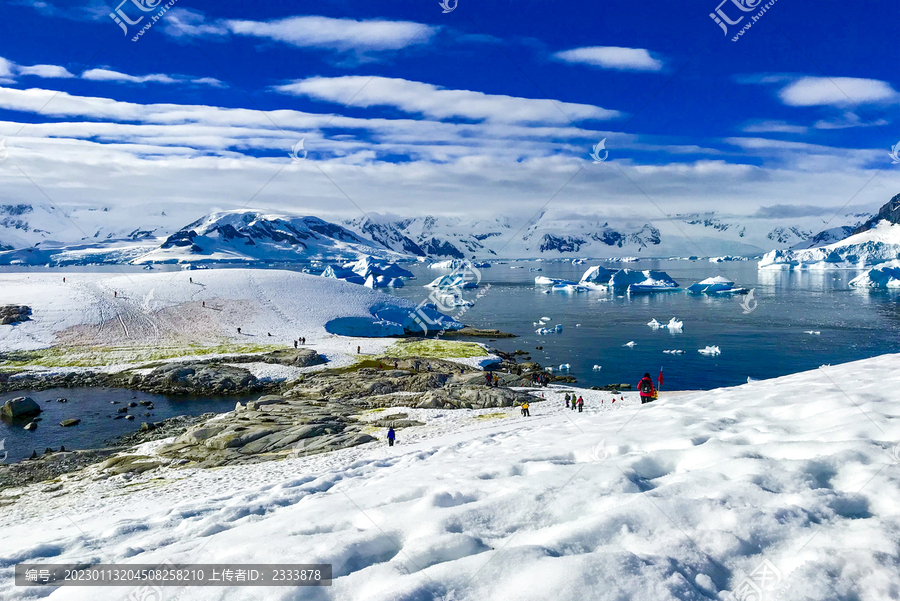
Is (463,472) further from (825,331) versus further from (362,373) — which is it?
(825,331)

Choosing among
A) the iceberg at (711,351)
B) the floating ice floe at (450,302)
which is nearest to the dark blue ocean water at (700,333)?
the iceberg at (711,351)

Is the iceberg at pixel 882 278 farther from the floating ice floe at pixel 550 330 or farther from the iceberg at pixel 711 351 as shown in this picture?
the floating ice floe at pixel 550 330

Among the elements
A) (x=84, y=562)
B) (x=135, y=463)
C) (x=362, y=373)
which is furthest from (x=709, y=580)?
(x=362, y=373)

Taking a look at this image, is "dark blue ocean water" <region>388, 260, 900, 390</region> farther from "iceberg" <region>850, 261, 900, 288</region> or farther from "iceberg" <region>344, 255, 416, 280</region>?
"iceberg" <region>344, 255, 416, 280</region>

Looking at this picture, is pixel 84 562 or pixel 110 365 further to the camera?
pixel 110 365

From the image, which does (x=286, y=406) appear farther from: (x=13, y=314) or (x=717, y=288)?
(x=717, y=288)

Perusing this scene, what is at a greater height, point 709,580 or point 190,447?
point 709,580

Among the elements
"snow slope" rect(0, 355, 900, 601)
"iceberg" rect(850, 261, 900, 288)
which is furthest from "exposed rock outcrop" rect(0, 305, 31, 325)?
"iceberg" rect(850, 261, 900, 288)
